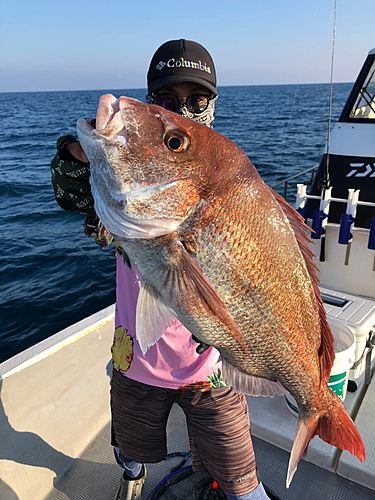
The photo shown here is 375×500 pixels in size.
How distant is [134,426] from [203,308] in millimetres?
922

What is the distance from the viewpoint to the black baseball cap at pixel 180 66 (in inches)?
67.2

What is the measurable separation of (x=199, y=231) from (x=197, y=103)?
92cm

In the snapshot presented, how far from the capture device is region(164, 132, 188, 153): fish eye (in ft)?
3.79

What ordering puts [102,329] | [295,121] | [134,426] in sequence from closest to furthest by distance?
[134,426] → [102,329] → [295,121]

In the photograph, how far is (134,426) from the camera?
176 centimetres

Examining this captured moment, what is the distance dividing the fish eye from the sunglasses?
0.69 meters

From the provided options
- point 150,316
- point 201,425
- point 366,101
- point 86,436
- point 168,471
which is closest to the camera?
point 150,316

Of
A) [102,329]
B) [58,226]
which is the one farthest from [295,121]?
[102,329]

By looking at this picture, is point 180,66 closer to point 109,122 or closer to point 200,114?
point 200,114

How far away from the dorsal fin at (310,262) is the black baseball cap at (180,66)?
76 cm

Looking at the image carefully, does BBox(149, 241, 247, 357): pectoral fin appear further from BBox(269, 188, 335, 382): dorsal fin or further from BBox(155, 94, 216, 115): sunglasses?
BBox(155, 94, 216, 115): sunglasses

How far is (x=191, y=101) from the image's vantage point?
1784 mm

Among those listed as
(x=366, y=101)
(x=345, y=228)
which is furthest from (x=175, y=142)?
(x=366, y=101)

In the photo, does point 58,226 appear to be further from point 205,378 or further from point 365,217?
point 205,378
